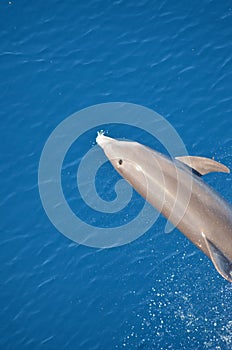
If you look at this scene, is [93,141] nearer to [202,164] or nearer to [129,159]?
[129,159]

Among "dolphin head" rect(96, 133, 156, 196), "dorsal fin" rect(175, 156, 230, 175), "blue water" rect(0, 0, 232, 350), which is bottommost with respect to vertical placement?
"blue water" rect(0, 0, 232, 350)

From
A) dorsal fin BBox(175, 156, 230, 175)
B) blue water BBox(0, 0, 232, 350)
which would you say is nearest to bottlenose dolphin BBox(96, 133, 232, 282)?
dorsal fin BBox(175, 156, 230, 175)

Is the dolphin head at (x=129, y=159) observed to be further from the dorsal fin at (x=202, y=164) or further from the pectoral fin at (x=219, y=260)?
the pectoral fin at (x=219, y=260)

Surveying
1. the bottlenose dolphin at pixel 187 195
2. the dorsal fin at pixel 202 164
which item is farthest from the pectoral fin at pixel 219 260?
the dorsal fin at pixel 202 164

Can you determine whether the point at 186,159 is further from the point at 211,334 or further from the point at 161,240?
the point at 211,334

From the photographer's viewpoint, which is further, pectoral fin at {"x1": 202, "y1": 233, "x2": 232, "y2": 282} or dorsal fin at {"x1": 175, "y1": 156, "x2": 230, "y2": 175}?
dorsal fin at {"x1": 175, "y1": 156, "x2": 230, "y2": 175}

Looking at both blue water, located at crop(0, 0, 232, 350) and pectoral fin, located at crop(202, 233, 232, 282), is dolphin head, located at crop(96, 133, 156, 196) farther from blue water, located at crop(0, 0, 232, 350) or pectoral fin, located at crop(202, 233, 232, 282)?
blue water, located at crop(0, 0, 232, 350)

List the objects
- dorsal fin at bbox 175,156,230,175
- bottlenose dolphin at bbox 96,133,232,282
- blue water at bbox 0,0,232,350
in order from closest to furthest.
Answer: bottlenose dolphin at bbox 96,133,232,282, dorsal fin at bbox 175,156,230,175, blue water at bbox 0,0,232,350
